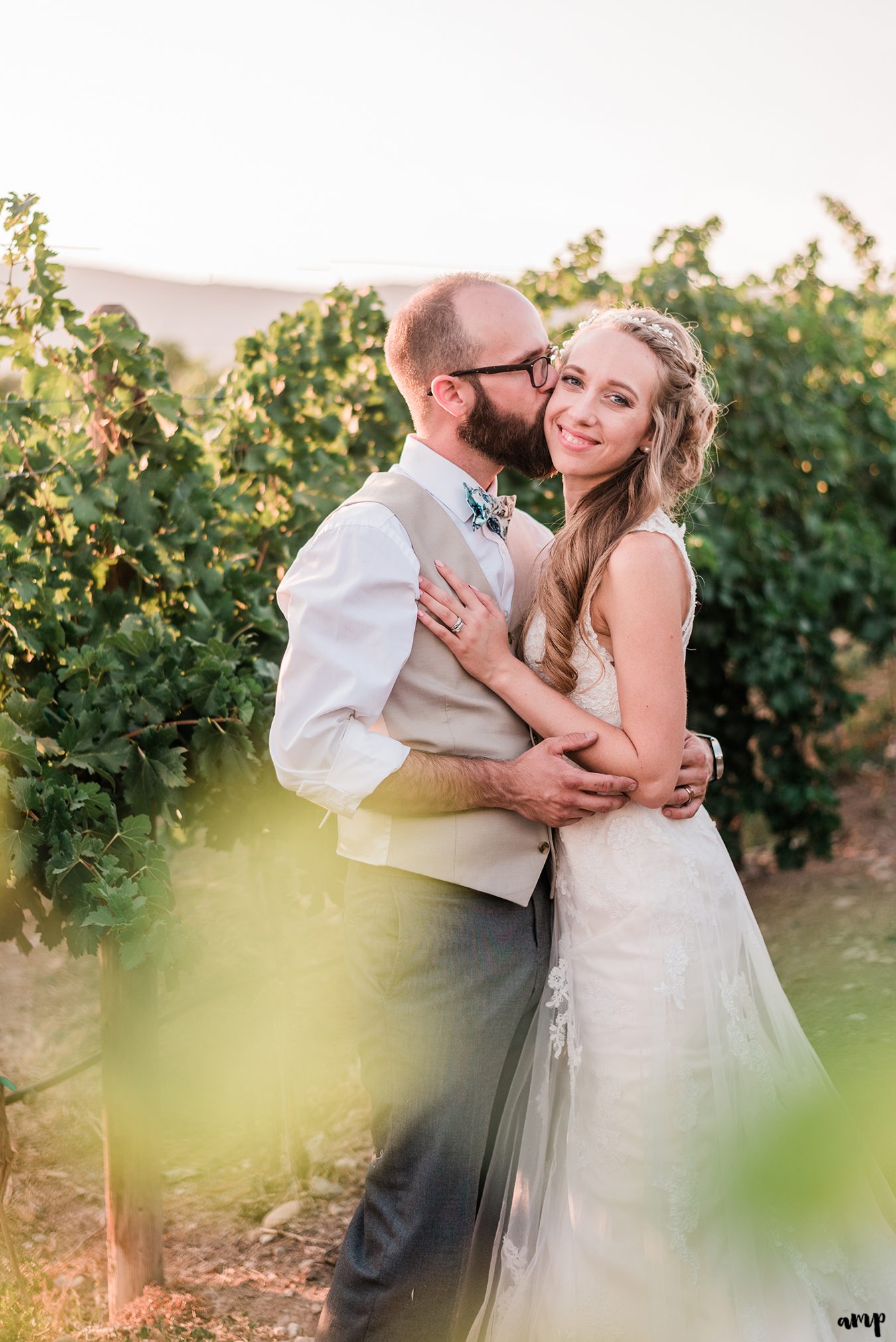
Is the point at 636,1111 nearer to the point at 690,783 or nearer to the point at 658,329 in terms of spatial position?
the point at 690,783

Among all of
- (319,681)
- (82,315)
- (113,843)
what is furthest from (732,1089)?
(82,315)

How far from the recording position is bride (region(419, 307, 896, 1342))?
2.26m

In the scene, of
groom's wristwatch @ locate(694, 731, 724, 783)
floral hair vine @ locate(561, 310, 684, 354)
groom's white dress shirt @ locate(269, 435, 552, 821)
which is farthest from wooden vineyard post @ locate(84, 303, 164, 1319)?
floral hair vine @ locate(561, 310, 684, 354)

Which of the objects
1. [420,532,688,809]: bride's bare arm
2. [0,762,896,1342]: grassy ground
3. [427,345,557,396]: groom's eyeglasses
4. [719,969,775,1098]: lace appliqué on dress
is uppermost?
[427,345,557,396]: groom's eyeglasses

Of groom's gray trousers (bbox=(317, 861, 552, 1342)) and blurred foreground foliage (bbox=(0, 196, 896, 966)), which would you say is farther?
blurred foreground foliage (bbox=(0, 196, 896, 966))

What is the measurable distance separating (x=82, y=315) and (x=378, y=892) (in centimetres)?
177

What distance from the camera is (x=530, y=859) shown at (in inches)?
91.6

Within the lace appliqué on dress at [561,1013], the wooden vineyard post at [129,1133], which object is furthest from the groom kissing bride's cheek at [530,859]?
the wooden vineyard post at [129,1133]

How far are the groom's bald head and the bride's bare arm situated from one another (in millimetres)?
498

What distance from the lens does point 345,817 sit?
93.6 inches

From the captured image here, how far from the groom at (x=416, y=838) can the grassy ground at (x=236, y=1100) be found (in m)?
0.69

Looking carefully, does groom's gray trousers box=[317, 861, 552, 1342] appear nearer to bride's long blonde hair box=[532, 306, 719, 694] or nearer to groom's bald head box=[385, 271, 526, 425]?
bride's long blonde hair box=[532, 306, 719, 694]

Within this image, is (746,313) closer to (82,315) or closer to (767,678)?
(767,678)

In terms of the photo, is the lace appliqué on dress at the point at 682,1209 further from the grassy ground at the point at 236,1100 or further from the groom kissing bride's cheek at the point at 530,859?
the grassy ground at the point at 236,1100
